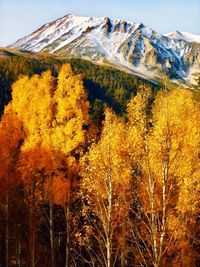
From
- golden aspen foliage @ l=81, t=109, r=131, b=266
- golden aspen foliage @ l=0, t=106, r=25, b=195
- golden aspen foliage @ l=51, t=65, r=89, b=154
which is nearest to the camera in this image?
golden aspen foliage @ l=81, t=109, r=131, b=266

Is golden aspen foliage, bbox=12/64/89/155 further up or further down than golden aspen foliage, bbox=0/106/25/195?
further up

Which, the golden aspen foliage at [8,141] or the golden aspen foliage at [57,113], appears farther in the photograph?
the golden aspen foliage at [8,141]

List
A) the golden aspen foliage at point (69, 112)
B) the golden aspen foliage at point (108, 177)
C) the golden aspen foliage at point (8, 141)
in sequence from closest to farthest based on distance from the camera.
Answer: the golden aspen foliage at point (108, 177) → the golden aspen foliage at point (69, 112) → the golden aspen foliage at point (8, 141)

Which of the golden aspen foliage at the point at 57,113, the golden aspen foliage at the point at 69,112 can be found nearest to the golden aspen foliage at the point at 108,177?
the golden aspen foliage at the point at 69,112

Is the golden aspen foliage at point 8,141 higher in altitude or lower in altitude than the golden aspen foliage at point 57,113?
lower

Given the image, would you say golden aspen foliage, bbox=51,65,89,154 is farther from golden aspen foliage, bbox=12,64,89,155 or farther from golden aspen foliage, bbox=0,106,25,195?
golden aspen foliage, bbox=0,106,25,195

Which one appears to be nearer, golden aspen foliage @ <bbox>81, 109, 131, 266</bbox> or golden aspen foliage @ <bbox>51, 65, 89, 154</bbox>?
golden aspen foliage @ <bbox>81, 109, 131, 266</bbox>

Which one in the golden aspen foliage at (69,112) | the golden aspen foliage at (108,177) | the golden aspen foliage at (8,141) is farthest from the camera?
the golden aspen foliage at (8,141)

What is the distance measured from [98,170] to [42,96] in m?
12.6

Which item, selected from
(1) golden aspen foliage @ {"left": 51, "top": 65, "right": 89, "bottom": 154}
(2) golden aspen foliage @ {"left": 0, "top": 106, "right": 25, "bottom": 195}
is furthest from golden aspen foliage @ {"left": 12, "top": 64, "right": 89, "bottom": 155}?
(2) golden aspen foliage @ {"left": 0, "top": 106, "right": 25, "bottom": 195}

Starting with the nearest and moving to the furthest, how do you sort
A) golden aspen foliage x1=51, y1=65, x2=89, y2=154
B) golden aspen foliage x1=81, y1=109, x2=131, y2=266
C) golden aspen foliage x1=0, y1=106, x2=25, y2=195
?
1. golden aspen foliage x1=81, y1=109, x2=131, y2=266
2. golden aspen foliage x1=51, y1=65, x2=89, y2=154
3. golden aspen foliage x1=0, y1=106, x2=25, y2=195

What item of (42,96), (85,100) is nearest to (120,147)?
(85,100)

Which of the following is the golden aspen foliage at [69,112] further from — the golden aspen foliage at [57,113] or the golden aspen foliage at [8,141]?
the golden aspen foliage at [8,141]

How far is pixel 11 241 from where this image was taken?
142 ft
